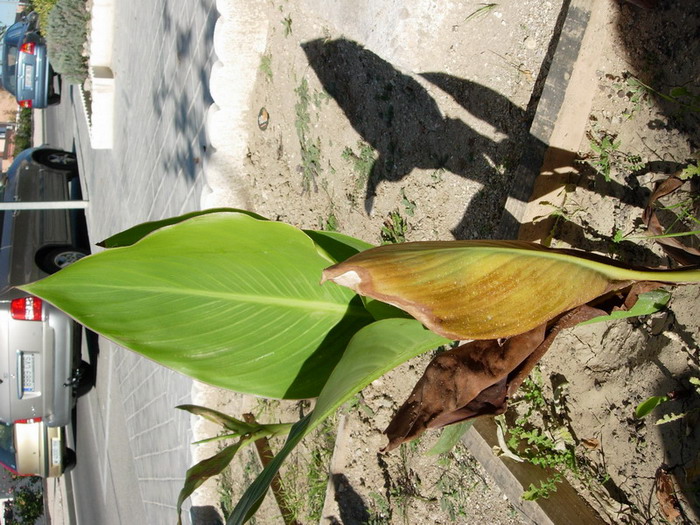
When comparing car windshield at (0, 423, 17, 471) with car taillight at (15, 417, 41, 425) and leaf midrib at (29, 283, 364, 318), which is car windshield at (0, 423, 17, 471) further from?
leaf midrib at (29, 283, 364, 318)

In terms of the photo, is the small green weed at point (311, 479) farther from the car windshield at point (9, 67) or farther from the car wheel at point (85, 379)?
the car windshield at point (9, 67)

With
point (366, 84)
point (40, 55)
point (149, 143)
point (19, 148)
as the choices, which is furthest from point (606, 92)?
point (19, 148)

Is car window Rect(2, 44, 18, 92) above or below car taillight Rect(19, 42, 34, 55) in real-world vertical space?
below

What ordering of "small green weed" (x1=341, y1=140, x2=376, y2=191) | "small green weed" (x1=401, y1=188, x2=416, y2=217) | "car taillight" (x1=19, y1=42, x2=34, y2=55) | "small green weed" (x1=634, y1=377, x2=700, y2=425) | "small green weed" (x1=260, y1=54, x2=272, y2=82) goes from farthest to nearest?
"car taillight" (x1=19, y1=42, x2=34, y2=55) → "small green weed" (x1=260, y1=54, x2=272, y2=82) → "small green weed" (x1=341, y1=140, x2=376, y2=191) → "small green weed" (x1=401, y1=188, x2=416, y2=217) → "small green weed" (x1=634, y1=377, x2=700, y2=425)

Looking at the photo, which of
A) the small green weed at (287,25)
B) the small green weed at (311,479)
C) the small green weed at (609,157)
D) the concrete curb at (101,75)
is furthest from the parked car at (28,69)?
the small green weed at (609,157)

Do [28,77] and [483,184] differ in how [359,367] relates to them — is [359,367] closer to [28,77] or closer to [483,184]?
[483,184]

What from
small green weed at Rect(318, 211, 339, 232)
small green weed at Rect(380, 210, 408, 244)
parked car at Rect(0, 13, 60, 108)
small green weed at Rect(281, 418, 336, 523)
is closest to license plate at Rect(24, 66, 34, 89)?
parked car at Rect(0, 13, 60, 108)

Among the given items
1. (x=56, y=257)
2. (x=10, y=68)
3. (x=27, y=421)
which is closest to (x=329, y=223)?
(x=56, y=257)
